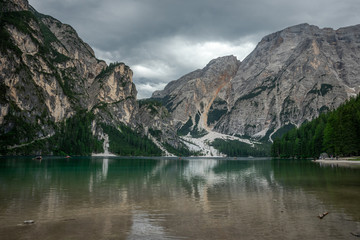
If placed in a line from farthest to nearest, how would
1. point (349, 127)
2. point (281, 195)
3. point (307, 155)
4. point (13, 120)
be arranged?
point (13, 120), point (307, 155), point (349, 127), point (281, 195)

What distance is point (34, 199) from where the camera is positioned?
75.2ft

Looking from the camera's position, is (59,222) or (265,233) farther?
(59,222)

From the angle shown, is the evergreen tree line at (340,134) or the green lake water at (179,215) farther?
the evergreen tree line at (340,134)

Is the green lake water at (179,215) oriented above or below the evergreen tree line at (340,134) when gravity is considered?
below

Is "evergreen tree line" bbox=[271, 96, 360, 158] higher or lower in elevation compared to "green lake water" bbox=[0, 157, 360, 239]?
higher

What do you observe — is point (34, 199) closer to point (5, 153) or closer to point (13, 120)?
point (5, 153)

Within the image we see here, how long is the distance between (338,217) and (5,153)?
631 ft

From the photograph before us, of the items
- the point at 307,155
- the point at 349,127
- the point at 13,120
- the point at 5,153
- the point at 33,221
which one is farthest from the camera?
the point at 13,120

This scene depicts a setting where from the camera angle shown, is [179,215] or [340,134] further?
[340,134]

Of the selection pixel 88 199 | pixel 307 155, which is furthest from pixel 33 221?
pixel 307 155

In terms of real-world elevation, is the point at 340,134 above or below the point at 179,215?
above

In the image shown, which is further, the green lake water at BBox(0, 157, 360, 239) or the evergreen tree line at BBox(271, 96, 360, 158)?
the evergreen tree line at BBox(271, 96, 360, 158)

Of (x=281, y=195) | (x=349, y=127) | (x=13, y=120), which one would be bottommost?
(x=281, y=195)

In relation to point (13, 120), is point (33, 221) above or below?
below
